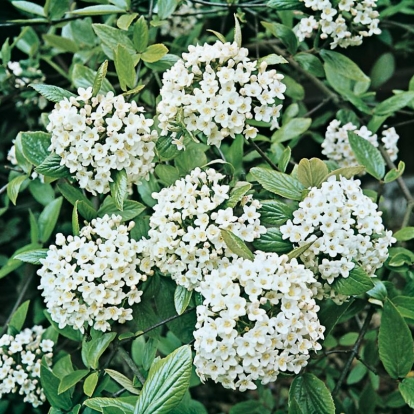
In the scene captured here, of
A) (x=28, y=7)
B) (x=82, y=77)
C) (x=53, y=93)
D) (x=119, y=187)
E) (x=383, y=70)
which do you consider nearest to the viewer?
(x=119, y=187)

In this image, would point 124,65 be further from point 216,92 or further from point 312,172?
point 312,172

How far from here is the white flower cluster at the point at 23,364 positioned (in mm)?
1850

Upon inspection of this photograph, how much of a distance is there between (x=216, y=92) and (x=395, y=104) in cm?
81

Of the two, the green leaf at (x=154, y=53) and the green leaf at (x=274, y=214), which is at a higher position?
the green leaf at (x=154, y=53)

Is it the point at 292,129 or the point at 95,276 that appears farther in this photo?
the point at 292,129

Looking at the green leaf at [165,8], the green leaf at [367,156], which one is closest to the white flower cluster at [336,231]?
the green leaf at [367,156]

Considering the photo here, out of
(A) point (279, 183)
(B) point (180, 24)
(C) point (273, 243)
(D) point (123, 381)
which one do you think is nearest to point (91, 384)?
(D) point (123, 381)

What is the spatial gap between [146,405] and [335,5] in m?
1.23

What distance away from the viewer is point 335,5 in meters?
1.81

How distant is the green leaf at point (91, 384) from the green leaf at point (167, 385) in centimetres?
27

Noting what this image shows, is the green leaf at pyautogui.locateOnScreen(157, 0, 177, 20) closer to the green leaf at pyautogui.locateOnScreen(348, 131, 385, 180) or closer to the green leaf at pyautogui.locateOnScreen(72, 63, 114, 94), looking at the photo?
the green leaf at pyautogui.locateOnScreen(72, 63, 114, 94)

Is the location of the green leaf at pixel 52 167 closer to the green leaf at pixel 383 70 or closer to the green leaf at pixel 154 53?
the green leaf at pixel 154 53

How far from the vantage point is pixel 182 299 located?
1.50 metres

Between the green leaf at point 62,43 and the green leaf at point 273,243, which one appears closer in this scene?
the green leaf at point 273,243
